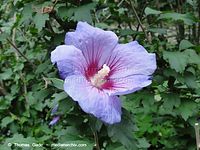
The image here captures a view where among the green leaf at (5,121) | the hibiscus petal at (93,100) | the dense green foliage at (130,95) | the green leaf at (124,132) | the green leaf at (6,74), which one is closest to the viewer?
the hibiscus petal at (93,100)

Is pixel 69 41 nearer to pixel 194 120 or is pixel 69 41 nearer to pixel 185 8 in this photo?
pixel 194 120

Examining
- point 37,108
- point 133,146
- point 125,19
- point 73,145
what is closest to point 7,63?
point 37,108

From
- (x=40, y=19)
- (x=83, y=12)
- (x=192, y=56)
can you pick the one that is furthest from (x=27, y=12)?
(x=192, y=56)

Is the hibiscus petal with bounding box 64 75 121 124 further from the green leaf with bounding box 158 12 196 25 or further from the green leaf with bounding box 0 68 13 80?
the green leaf with bounding box 0 68 13 80

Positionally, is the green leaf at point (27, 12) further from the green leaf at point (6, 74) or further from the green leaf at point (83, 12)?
the green leaf at point (6, 74)

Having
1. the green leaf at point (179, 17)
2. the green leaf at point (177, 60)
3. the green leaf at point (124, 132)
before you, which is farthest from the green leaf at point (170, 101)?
the green leaf at point (124, 132)

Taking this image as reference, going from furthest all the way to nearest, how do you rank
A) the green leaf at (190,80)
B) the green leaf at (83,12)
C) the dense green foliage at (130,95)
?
1. the green leaf at (190,80)
2. the green leaf at (83,12)
3. the dense green foliage at (130,95)

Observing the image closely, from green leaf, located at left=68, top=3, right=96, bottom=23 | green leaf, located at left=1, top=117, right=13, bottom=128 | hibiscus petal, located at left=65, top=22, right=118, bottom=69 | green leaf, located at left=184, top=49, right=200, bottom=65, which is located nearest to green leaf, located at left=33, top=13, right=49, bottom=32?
green leaf, located at left=68, top=3, right=96, bottom=23

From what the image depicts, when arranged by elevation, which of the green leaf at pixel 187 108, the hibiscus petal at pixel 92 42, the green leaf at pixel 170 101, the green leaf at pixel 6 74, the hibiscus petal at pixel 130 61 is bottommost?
the green leaf at pixel 6 74
